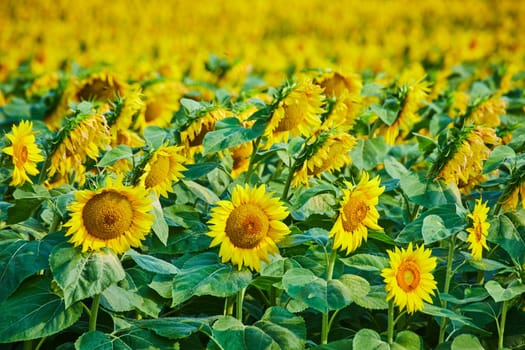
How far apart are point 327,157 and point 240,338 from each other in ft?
2.05

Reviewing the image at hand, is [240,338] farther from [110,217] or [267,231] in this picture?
[110,217]

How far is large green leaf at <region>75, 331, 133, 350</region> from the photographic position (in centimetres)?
218

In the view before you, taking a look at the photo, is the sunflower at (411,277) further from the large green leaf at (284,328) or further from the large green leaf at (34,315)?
the large green leaf at (34,315)

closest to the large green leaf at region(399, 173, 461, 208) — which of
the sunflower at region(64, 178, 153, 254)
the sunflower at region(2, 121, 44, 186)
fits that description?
the sunflower at region(64, 178, 153, 254)

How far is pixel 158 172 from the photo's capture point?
2.45 m

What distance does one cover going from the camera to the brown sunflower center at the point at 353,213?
228 centimetres

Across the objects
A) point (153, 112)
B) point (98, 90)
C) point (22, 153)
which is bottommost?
point (153, 112)

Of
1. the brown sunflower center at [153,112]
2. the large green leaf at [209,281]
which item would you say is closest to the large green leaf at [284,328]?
the large green leaf at [209,281]

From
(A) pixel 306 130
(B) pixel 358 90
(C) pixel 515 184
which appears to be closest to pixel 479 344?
(C) pixel 515 184

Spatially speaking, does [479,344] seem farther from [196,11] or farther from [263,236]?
[196,11]

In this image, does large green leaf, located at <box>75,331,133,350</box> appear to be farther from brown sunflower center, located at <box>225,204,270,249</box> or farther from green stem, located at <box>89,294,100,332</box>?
brown sunflower center, located at <box>225,204,270,249</box>

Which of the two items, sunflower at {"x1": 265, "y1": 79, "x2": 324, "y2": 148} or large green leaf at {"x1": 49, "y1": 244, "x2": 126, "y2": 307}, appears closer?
large green leaf at {"x1": 49, "y1": 244, "x2": 126, "y2": 307}

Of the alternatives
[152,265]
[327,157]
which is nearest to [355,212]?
[327,157]

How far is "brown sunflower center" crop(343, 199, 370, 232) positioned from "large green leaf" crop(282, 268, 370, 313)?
0.15 meters
